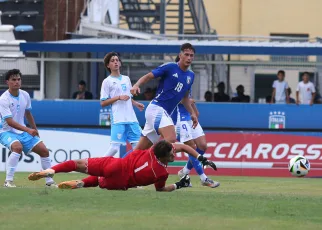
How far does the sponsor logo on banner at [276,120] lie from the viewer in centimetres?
2822

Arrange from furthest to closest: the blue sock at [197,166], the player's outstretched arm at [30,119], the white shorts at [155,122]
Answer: the player's outstretched arm at [30,119] → the blue sock at [197,166] → the white shorts at [155,122]

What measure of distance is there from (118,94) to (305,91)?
1103cm

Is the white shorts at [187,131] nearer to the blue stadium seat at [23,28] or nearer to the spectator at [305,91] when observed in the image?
the spectator at [305,91]

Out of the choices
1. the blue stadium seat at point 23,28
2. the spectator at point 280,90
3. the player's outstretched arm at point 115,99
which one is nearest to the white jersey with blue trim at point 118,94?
the player's outstretched arm at point 115,99

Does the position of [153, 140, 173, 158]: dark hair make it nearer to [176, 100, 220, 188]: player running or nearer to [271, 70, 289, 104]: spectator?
[176, 100, 220, 188]: player running

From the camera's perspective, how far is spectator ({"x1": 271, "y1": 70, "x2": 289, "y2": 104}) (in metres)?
28.1

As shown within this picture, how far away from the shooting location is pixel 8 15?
34844mm

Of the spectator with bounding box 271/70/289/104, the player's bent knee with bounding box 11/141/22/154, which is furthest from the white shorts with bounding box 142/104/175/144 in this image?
the spectator with bounding box 271/70/289/104

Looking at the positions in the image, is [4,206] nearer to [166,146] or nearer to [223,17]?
[166,146]

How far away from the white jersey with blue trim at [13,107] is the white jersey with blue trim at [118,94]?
145 cm

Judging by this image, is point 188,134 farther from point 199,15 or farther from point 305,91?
point 199,15

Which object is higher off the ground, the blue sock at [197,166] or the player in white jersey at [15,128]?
the player in white jersey at [15,128]

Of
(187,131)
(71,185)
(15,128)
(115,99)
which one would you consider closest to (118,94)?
(115,99)

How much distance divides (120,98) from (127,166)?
397cm
